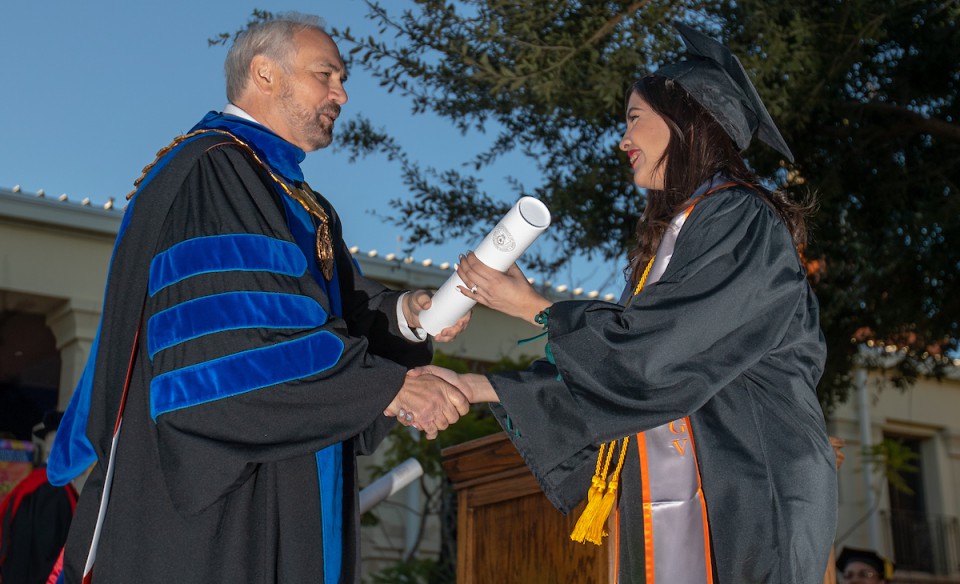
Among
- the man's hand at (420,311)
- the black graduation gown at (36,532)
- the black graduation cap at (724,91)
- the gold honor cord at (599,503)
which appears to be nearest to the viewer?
the gold honor cord at (599,503)

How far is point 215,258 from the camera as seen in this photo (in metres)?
2.72

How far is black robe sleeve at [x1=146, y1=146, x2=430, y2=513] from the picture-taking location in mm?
2559

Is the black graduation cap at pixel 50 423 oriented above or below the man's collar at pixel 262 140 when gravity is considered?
below

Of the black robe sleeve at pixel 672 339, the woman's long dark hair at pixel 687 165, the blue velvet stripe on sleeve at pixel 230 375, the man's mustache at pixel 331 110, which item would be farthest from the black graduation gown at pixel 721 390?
the man's mustache at pixel 331 110

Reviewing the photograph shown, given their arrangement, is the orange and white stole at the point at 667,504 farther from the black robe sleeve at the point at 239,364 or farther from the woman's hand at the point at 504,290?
the black robe sleeve at the point at 239,364

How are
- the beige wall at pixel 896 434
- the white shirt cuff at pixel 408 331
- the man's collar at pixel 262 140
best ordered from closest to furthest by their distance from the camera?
the man's collar at pixel 262 140 < the white shirt cuff at pixel 408 331 < the beige wall at pixel 896 434

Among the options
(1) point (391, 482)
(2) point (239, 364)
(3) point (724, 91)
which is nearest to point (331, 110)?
(2) point (239, 364)

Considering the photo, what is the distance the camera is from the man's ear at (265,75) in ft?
10.9

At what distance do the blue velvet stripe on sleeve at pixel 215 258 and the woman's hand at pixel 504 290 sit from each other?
50cm

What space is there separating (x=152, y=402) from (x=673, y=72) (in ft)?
5.18

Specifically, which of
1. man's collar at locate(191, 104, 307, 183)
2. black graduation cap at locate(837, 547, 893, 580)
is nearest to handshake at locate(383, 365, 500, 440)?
man's collar at locate(191, 104, 307, 183)

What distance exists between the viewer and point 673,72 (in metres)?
2.97

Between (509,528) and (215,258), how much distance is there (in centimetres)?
147

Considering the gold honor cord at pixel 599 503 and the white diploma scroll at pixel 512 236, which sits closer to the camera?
the gold honor cord at pixel 599 503
